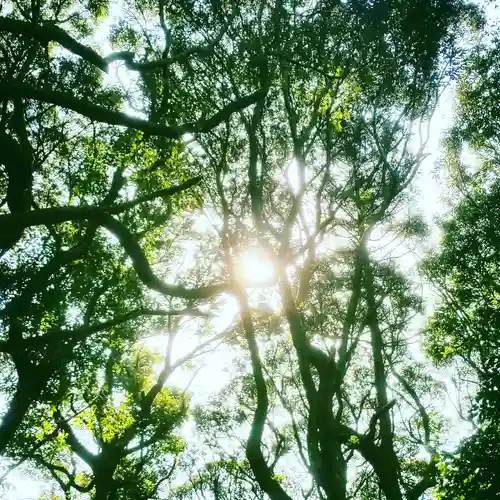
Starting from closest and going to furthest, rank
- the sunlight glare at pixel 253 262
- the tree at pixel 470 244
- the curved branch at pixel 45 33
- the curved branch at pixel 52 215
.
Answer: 1. the curved branch at pixel 52 215
2. the curved branch at pixel 45 33
3. the sunlight glare at pixel 253 262
4. the tree at pixel 470 244

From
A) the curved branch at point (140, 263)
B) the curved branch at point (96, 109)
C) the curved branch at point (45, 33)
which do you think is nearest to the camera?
the curved branch at point (96, 109)

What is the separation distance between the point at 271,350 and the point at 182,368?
4068 millimetres

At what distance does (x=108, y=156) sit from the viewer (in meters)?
13.9

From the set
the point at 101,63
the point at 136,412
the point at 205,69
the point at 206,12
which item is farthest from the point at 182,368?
Result: the point at 101,63

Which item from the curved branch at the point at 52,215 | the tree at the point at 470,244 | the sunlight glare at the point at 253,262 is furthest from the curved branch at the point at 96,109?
the tree at the point at 470,244

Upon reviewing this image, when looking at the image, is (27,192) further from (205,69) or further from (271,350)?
(271,350)

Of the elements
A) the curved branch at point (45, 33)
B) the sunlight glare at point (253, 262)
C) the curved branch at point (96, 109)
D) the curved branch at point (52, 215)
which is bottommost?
the curved branch at point (52, 215)

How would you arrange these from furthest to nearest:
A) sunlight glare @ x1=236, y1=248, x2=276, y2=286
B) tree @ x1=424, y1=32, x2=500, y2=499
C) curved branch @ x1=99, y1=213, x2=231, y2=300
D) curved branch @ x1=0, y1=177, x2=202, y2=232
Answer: tree @ x1=424, y1=32, x2=500, y2=499, sunlight glare @ x1=236, y1=248, x2=276, y2=286, curved branch @ x1=99, y1=213, x2=231, y2=300, curved branch @ x1=0, y1=177, x2=202, y2=232

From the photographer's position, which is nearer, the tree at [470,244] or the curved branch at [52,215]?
the curved branch at [52,215]

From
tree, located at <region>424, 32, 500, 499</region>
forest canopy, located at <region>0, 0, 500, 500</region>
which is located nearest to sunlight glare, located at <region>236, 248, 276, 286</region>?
forest canopy, located at <region>0, 0, 500, 500</region>

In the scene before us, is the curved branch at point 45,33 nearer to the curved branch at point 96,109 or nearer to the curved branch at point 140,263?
the curved branch at point 96,109

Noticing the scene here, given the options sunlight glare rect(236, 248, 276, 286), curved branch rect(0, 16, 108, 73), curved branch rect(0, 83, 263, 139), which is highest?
sunlight glare rect(236, 248, 276, 286)

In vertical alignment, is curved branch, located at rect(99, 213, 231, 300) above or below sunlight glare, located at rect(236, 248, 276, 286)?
below

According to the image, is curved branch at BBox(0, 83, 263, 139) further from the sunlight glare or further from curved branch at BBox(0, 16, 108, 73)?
the sunlight glare
